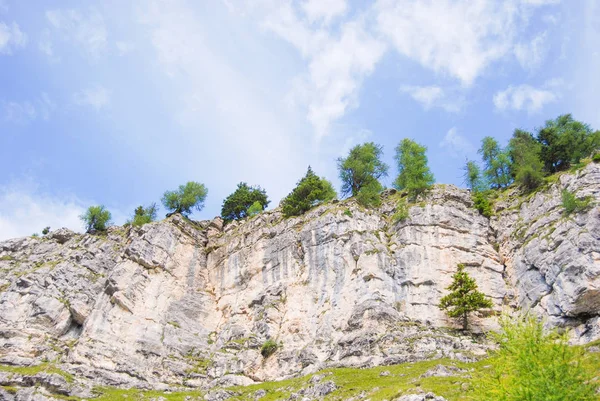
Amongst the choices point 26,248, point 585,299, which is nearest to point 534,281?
point 585,299

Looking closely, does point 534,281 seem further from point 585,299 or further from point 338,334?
point 338,334

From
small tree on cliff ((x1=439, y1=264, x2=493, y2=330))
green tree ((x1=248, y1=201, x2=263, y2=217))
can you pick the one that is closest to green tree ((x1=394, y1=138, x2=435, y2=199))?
small tree on cliff ((x1=439, y1=264, x2=493, y2=330))

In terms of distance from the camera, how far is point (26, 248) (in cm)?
7281

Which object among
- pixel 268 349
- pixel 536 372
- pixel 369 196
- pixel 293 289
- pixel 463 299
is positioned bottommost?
pixel 536 372

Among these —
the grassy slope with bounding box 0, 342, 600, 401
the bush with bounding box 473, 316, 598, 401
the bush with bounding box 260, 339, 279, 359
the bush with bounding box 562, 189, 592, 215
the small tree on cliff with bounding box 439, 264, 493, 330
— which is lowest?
→ the bush with bounding box 473, 316, 598, 401

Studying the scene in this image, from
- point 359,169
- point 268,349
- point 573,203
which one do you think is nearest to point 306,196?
point 359,169

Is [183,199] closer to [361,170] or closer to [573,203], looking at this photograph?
[361,170]

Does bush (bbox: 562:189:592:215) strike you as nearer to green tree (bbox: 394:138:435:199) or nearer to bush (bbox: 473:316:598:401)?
green tree (bbox: 394:138:435:199)

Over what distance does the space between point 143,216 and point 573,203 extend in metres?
60.8

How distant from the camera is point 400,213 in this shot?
65125 mm

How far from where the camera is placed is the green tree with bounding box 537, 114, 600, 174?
67.9 m

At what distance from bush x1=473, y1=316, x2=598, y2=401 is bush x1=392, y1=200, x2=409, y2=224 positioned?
1542 inches

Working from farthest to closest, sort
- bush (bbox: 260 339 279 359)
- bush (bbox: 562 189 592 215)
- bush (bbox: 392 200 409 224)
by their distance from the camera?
bush (bbox: 392 200 409 224), bush (bbox: 260 339 279 359), bush (bbox: 562 189 592 215)

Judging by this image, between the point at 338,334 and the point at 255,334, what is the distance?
10.2m
